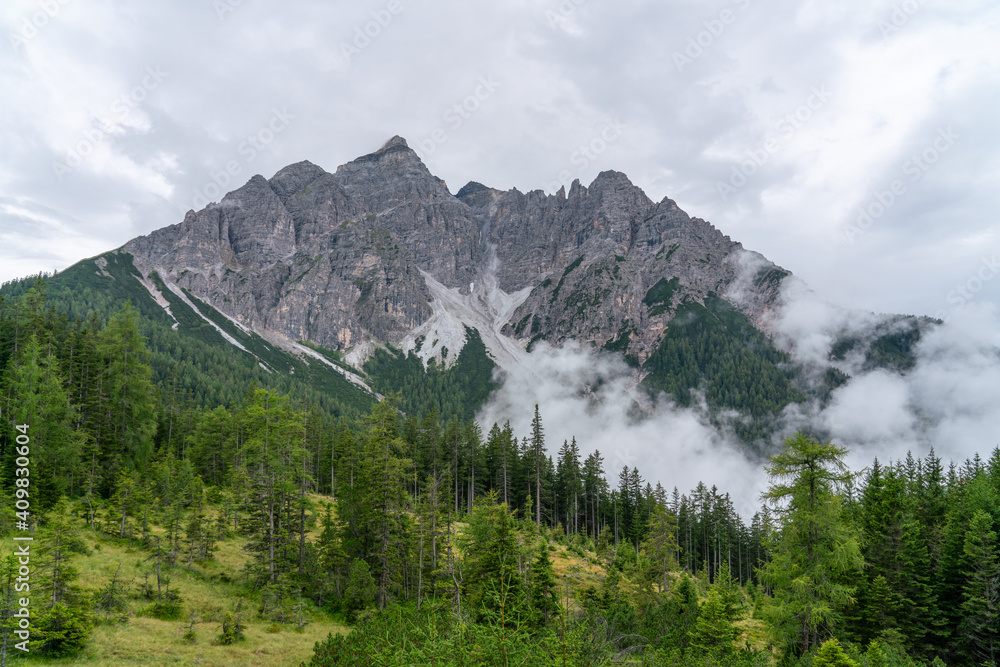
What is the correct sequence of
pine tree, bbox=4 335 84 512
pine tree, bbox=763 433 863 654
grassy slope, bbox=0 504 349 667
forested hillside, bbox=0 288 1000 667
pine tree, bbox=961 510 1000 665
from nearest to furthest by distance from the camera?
forested hillside, bbox=0 288 1000 667
grassy slope, bbox=0 504 349 667
pine tree, bbox=763 433 863 654
pine tree, bbox=961 510 1000 665
pine tree, bbox=4 335 84 512

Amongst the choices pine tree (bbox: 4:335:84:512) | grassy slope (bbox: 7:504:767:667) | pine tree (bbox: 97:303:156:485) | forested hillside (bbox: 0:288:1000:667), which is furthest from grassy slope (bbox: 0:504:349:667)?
pine tree (bbox: 97:303:156:485)

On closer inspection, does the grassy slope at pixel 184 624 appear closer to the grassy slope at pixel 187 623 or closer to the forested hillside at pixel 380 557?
the grassy slope at pixel 187 623

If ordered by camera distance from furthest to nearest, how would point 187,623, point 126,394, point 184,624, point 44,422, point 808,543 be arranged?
point 126,394 → point 44,422 → point 187,623 → point 184,624 → point 808,543

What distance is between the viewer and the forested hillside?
18797mm

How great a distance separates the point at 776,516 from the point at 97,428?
52255 mm

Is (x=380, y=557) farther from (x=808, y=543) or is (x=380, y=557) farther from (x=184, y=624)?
(x=808, y=543)

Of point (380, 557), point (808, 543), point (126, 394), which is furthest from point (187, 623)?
point (808, 543)

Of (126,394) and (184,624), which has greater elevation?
(126,394)

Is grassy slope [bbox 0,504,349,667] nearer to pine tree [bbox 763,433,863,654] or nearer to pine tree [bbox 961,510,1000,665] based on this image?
pine tree [bbox 763,433,863,654]

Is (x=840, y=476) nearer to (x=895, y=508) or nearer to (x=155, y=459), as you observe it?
(x=895, y=508)

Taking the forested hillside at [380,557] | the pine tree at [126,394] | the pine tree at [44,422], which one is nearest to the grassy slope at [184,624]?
the forested hillside at [380,557]

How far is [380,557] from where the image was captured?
3222cm

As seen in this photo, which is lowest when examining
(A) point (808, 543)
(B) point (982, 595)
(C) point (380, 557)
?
(B) point (982, 595)

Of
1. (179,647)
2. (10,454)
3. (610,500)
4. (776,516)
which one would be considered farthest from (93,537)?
(610,500)
